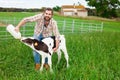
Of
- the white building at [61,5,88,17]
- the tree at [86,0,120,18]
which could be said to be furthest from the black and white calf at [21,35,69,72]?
the white building at [61,5,88,17]

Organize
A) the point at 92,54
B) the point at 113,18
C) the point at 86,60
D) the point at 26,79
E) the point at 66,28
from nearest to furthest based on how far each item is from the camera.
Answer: the point at 26,79 < the point at 86,60 < the point at 92,54 < the point at 66,28 < the point at 113,18

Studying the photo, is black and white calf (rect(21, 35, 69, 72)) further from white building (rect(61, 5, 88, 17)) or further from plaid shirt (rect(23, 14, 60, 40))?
white building (rect(61, 5, 88, 17))

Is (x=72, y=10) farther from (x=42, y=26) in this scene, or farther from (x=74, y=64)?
(x=42, y=26)

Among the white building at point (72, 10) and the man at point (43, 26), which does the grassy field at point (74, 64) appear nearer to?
the man at point (43, 26)

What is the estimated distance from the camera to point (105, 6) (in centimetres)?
5672

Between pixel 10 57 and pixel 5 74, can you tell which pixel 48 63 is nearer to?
pixel 5 74

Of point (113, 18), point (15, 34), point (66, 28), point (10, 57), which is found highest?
point (15, 34)

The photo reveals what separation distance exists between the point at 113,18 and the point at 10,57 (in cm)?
4722

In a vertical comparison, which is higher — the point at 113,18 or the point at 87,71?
the point at 87,71

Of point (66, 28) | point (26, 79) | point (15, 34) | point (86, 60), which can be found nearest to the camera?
point (26, 79)

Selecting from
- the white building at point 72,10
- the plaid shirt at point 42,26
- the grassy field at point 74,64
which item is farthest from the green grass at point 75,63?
the white building at point 72,10

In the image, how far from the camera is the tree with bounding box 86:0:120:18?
55.5m

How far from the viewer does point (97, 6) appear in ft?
187

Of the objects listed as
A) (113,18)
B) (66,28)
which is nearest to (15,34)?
(66,28)
